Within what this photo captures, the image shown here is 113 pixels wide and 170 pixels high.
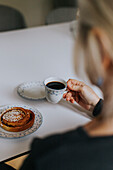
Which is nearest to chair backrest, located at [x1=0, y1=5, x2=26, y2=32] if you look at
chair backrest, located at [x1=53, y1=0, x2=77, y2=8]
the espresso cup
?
the espresso cup

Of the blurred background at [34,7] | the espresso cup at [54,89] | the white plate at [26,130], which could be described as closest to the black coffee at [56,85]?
the espresso cup at [54,89]

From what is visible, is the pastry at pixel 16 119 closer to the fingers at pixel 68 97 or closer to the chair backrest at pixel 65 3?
the fingers at pixel 68 97

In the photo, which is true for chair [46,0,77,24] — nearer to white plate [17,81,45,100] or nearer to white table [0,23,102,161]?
white table [0,23,102,161]

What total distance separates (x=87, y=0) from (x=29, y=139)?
518 mm

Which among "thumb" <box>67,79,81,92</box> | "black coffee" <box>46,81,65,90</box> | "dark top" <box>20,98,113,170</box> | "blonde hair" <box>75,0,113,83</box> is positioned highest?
"blonde hair" <box>75,0,113,83</box>

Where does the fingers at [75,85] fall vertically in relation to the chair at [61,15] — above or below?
below

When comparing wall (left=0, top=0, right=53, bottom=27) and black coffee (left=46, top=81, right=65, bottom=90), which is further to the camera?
wall (left=0, top=0, right=53, bottom=27)

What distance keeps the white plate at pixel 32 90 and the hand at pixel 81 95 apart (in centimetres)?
12

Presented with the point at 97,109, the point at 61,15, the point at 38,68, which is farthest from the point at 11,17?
the point at 97,109

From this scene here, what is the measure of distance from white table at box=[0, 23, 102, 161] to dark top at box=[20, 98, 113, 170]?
11.0 inches

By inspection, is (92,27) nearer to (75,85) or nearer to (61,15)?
(75,85)

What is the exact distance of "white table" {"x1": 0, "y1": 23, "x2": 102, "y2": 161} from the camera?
0.86m

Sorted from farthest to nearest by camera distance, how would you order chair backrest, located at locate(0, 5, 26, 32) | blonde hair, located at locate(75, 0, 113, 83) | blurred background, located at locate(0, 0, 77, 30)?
blurred background, located at locate(0, 0, 77, 30) → chair backrest, located at locate(0, 5, 26, 32) → blonde hair, located at locate(75, 0, 113, 83)

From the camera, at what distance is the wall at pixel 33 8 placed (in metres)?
3.17
